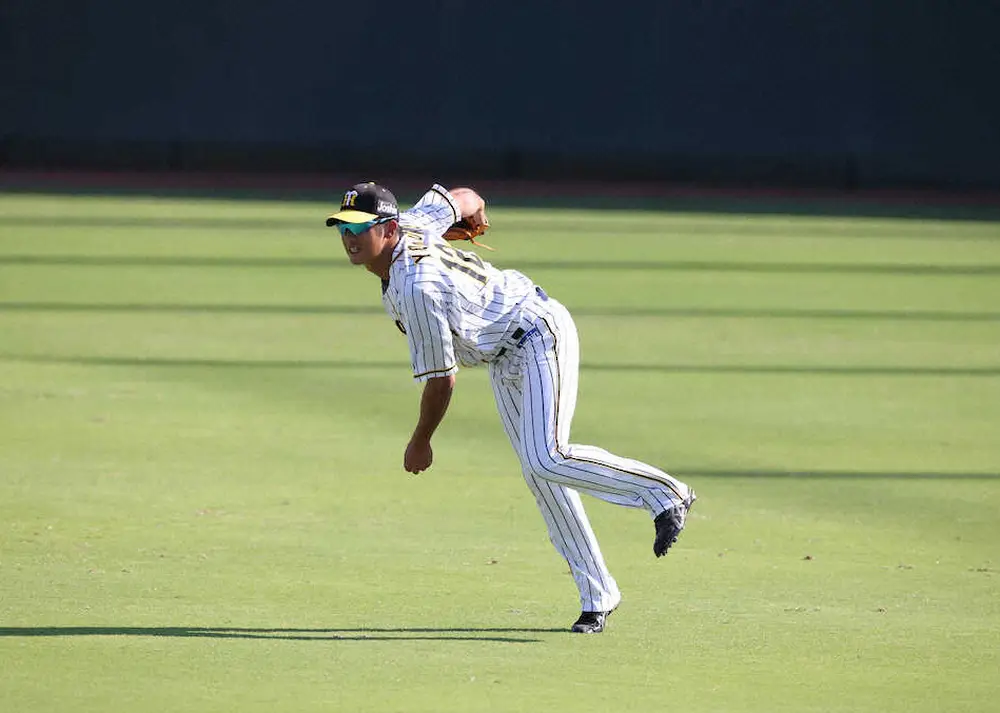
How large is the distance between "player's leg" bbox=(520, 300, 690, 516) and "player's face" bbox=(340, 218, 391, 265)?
0.59 m

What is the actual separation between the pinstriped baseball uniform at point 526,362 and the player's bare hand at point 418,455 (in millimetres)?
277

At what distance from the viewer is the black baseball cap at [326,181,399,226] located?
17.7ft

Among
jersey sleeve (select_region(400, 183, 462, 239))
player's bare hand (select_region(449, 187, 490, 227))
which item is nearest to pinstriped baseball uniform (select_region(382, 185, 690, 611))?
jersey sleeve (select_region(400, 183, 462, 239))

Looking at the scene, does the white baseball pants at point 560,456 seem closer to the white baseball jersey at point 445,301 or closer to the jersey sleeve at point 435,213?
the white baseball jersey at point 445,301

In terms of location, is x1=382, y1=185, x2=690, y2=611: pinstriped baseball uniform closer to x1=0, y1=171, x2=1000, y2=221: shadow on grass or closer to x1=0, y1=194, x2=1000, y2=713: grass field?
x1=0, y1=194, x2=1000, y2=713: grass field

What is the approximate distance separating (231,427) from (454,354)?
4.29 m

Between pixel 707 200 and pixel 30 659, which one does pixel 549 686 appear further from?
pixel 707 200

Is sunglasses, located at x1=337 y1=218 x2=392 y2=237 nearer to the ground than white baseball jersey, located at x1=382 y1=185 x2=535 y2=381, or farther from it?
farther from it

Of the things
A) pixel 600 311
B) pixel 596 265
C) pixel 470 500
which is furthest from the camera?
pixel 596 265

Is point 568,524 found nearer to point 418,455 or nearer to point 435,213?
point 418,455

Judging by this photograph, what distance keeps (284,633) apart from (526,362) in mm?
1243

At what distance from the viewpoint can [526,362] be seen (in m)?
5.60

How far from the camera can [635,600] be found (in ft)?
20.5

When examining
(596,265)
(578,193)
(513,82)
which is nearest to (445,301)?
(596,265)
